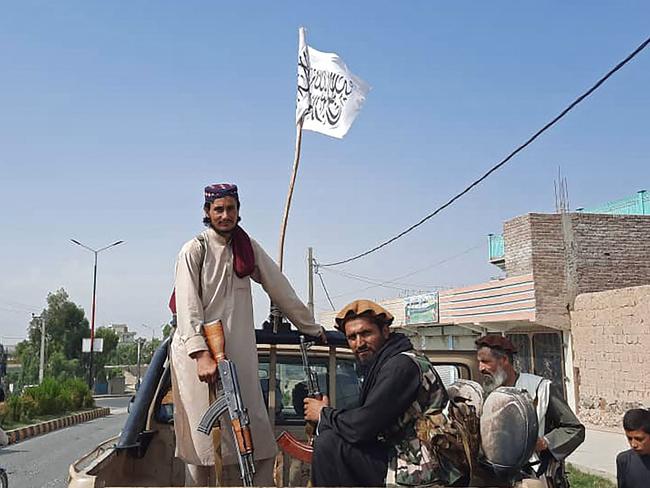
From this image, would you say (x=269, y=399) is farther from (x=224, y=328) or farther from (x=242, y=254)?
(x=242, y=254)

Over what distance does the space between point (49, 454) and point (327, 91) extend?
7.78 metres

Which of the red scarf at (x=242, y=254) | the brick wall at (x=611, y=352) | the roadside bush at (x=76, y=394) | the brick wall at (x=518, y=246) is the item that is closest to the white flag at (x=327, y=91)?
the red scarf at (x=242, y=254)

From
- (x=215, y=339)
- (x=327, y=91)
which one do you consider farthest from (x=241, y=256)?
(x=327, y=91)

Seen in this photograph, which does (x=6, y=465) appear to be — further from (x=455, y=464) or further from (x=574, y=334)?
(x=574, y=334)

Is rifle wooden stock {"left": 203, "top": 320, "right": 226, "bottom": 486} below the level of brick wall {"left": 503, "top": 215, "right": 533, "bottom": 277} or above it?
below

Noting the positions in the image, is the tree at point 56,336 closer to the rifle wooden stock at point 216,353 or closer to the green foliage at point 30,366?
the green foliage at point 30,366

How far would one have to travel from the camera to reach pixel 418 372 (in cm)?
230

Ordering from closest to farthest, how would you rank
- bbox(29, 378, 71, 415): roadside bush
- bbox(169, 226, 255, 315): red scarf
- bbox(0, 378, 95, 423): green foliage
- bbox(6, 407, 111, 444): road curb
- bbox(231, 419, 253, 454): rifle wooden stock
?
1. bbox(231, 419, 253, 454): rifle wooden stock
2. bbox(169, 226, 255, 315): red scarf
3. bbox(6, 407, 111, 444): road curb
4. bbox(0, 378, 95, 423): green foliage
5. bbox(29, 378, 71, 415): roadside bush

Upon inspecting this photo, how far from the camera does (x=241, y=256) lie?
10.8 ft

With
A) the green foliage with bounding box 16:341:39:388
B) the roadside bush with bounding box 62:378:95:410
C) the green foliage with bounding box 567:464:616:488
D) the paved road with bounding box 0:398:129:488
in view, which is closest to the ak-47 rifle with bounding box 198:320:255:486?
the green foliage with bounding box 567:464:616:488

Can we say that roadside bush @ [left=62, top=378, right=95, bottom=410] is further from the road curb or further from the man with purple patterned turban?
the man with purple patterned turban

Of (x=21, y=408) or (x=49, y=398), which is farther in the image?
(x=49, y=398)

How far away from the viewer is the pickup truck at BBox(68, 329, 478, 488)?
11.5ft

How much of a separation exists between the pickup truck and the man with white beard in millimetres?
509
